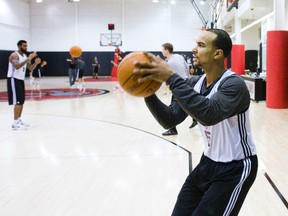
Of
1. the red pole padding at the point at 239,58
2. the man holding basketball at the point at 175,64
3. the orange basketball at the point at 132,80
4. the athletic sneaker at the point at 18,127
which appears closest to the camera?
the orange basketball at the point at 132,80

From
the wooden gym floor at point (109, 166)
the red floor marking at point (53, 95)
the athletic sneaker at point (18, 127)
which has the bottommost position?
the wooden gym floor at point (109, 166)

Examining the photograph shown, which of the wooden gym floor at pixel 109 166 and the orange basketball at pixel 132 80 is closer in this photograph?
the orange basketball at pixel 132 80

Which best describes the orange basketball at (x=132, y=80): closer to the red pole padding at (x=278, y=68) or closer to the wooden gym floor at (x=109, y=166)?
the wooden gym floor at (x=109, y=166)

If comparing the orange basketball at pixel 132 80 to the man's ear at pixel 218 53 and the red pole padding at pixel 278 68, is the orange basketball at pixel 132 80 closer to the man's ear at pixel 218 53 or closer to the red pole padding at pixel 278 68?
the man's ear at pixel 218 53

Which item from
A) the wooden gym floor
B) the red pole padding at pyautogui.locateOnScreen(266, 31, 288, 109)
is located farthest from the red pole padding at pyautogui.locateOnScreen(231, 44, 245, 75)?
the wooden gym floor

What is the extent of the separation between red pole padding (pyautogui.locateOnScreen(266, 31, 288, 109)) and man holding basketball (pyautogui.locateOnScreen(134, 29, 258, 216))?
8.94 m

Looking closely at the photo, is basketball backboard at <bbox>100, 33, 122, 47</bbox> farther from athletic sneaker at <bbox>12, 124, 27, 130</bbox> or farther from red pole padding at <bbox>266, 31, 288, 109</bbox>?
athletic sneaker at <bbox>12, 124, 27, 130</bbox>

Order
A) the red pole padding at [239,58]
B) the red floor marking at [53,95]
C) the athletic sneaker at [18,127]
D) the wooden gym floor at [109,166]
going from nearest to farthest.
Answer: the wooden gym floor at [109,166]
the athletic sneaker at [18,127]
the red floor marking at [53,95]
the red pole padding at [239,58]

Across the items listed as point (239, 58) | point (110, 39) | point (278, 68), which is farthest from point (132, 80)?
point (110, 39)

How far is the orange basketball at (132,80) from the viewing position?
1.90 meters

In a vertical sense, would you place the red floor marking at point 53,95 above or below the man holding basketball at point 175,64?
below

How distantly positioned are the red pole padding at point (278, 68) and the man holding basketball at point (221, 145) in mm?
8937

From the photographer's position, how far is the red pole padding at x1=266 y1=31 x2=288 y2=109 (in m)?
10.4

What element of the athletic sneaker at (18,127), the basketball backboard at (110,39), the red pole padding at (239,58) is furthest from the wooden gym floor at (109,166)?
the basketball backboard at (110,39)
